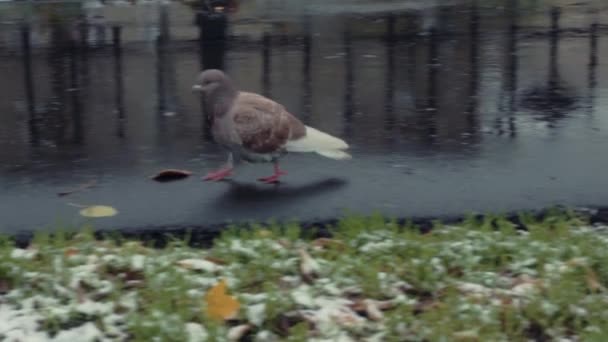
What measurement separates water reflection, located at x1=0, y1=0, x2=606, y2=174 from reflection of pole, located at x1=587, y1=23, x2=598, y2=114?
0.01 m

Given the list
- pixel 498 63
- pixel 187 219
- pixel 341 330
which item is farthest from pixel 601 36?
pixel 341 330

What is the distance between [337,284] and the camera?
14.4 ft

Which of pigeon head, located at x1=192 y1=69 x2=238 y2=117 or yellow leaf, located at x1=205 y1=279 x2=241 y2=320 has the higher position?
pigeon head, located at x1=192 y1=69 x2=238 y2=117

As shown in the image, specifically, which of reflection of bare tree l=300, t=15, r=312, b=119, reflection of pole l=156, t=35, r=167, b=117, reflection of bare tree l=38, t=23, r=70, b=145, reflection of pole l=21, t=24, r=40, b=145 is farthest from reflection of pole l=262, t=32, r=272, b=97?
reflection of pole l=21, t=24, r=40, b=145

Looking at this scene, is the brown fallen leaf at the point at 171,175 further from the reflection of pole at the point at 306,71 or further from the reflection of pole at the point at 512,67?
the reflection of pole at the point at 512,67

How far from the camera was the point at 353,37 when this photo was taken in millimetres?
10227

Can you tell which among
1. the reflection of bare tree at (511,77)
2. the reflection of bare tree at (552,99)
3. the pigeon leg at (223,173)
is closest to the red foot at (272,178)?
the pigeon leg at (223,173)

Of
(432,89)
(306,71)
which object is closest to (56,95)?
(306,71)

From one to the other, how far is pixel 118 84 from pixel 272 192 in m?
2.95

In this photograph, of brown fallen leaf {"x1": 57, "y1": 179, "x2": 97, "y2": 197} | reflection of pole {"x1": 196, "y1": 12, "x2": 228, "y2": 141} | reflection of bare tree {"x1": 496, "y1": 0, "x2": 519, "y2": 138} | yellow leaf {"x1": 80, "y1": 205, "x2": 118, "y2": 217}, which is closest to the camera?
yellow leaf {"x1": 80, "y1": 205, "x2": 118, "y2": 217}

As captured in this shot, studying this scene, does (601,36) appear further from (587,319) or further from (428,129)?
(587,319)

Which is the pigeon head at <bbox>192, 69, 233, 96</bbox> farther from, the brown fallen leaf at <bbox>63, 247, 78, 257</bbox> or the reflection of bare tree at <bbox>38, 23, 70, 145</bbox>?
the reflection of bare tree at <bbox>38, 23, 70, 145</bbox>

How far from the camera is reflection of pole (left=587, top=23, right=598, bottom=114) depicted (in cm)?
768

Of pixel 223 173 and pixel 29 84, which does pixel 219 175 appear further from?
pixel 29 84
